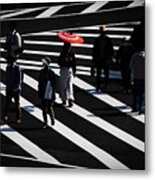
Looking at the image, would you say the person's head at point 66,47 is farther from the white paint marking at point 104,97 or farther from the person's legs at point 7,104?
the person's legs at point 7,104

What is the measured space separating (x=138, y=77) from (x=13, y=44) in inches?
49.3

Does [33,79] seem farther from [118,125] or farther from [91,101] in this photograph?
[118,125]

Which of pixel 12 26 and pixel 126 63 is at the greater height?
pixel 12 26

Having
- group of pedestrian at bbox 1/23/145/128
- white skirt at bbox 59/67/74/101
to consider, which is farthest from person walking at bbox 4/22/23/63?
white skirt at bbox 59/67/74/101

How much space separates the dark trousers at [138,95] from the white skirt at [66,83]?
59 centimetres

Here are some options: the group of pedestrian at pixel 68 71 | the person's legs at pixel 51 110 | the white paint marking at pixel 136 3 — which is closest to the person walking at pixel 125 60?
the group of pedestrian at pixel 68 71

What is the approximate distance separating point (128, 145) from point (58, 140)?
2.16 feet

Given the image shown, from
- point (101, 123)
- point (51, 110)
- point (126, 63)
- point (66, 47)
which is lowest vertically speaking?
point (101, 123)

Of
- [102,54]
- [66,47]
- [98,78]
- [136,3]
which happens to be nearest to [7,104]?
[66,47]

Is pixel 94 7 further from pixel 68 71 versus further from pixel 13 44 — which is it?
pixel 13 44

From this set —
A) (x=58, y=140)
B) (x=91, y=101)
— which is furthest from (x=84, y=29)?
(x=58, y=140)

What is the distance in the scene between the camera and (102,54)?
5.08m

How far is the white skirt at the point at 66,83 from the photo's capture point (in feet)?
16.7

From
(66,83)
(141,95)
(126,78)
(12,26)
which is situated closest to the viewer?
(141,95)
